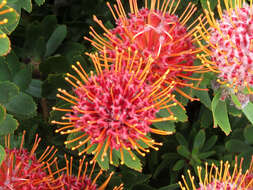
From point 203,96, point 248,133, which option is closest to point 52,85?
point 203,96

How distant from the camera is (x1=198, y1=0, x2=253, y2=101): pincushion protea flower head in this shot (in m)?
0.93

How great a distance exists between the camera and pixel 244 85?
970 mm

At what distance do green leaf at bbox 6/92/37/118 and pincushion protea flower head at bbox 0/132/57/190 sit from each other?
0.11 meters

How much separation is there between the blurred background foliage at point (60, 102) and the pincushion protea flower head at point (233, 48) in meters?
0.08

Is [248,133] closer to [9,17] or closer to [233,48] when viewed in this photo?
[233,48]

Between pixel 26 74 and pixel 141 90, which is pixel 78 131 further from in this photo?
pixel 26 74

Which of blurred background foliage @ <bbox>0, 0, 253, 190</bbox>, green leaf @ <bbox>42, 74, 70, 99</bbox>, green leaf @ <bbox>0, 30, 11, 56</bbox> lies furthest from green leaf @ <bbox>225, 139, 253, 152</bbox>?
green leaf @ <bbox>0, 30, 11, 56</bbox>

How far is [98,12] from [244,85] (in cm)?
68

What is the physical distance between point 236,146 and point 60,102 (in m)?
0.67

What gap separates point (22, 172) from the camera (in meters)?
1.02

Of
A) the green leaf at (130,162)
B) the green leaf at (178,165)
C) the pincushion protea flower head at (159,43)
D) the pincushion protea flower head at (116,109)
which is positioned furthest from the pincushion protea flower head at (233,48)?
the green leaf at (178,165)

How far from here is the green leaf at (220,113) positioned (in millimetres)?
995

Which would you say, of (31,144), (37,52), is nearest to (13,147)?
(31,144)

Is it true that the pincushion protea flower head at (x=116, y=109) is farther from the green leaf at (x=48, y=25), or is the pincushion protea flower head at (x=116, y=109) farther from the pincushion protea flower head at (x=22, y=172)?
the green leaf at (x=48, y=25)
